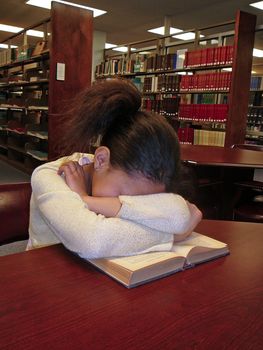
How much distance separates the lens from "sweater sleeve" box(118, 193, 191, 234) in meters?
0.65

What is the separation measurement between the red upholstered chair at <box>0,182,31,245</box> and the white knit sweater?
308 millimetres

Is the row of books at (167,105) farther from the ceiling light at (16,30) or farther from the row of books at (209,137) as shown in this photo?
the ceiling light at (16,30)

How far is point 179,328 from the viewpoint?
0.50 metres

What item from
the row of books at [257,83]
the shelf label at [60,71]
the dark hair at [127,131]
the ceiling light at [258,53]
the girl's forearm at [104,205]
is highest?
the ceiling light at [258,53]

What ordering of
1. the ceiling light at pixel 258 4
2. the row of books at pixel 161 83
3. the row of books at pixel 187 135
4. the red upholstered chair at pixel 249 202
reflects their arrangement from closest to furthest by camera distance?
the red upholstered chair at pixel 249 202 → the row of books at pixel 187 135 → the row of books at pixel 161 83 → the ceiling light at pixel 258 4

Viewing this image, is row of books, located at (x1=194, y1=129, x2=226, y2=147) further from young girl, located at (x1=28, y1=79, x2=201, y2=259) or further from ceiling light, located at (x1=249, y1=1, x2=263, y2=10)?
young girl, located at (x1=28, y1=79, x2=201, y2=259)

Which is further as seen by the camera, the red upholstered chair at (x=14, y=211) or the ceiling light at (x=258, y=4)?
the ceiling light at (x=258, y=4)

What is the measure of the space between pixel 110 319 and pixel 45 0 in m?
6.91

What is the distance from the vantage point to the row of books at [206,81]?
14.4 ft

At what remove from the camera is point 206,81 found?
4.70 m

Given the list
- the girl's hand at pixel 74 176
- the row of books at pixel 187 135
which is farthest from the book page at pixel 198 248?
the row of books at pixel 187 135

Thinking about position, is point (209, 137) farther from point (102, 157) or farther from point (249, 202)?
point (102, 157)

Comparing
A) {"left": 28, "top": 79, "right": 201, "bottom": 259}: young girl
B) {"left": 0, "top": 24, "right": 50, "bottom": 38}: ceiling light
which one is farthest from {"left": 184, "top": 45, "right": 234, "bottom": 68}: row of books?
{"left": 0, "top": 24, "right": 50, "bottom": 38}: ceiling light

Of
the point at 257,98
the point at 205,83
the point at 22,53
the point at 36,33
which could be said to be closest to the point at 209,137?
the point at 205,83
